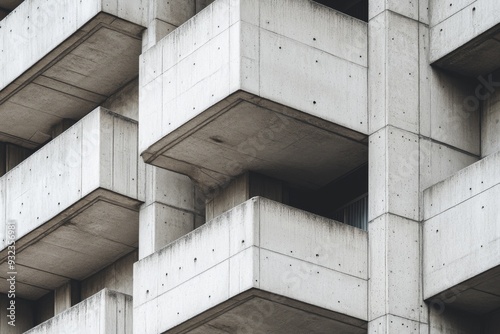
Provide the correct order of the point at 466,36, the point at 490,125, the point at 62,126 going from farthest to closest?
the point at 62,126
the point at 490,125
the point at 466,36

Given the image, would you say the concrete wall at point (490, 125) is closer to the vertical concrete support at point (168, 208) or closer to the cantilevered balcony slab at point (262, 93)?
the cantilevered balcony slab at point (262, 93)

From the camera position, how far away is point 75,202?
35.7m

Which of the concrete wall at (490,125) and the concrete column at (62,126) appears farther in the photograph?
the concrete column at (62,126)

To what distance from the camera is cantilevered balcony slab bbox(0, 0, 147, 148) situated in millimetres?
36250

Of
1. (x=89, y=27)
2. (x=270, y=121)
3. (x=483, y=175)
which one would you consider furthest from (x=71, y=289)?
(x=483, y=175)

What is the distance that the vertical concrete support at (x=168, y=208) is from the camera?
34906mm

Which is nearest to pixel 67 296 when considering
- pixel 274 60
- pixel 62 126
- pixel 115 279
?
pixel 115 279

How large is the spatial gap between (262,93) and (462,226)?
147 inches

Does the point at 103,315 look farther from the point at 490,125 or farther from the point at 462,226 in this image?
the point at 490,125

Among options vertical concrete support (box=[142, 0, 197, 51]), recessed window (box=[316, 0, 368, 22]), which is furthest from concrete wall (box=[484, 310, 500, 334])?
vertical concrete support (box=[142, 0, 197, 51])

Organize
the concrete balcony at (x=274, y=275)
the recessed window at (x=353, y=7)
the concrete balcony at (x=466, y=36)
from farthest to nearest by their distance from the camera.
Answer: the recessed window at (x=353, y=7) → the concrete balcony at (x=466, y=36) → the concrete balcony at (x=274, y=275)

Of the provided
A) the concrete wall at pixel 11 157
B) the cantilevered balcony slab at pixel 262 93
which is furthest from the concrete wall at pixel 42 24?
the concrete wall at pixel 11 157

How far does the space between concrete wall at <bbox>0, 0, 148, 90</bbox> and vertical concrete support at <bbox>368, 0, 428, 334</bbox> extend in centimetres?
520

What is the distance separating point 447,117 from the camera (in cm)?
3259
